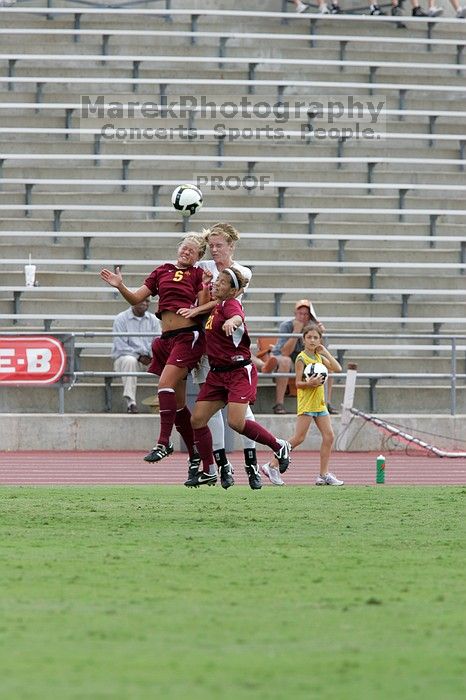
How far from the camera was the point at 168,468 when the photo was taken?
14.8 metres

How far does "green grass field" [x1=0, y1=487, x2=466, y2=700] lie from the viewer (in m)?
4.31

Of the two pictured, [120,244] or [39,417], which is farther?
[120,244]

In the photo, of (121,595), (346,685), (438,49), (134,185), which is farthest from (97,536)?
(438,49)

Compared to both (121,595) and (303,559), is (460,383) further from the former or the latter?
(121,595)

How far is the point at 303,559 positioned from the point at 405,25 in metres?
19.7

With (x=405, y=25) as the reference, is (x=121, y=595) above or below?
below

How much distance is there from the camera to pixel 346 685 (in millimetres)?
4250

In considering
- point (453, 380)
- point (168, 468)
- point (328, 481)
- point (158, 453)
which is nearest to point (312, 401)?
point (328, 481)

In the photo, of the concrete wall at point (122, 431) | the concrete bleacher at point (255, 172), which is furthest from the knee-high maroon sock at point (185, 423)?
the concrete bleacher at point (255, 172)

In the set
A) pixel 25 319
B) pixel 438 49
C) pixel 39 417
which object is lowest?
pixel 39 417

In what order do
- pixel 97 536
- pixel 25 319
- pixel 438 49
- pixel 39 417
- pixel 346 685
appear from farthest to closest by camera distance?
pixel 438 49
pixel 25 319
pixel 39 417
pixel 97 536
pixel 346 685

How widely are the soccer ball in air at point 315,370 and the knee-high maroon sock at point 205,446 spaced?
2.48 metres

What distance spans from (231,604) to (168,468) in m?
9.19

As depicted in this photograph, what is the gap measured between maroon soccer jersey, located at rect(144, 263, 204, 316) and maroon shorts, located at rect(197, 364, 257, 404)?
0.58 metres
